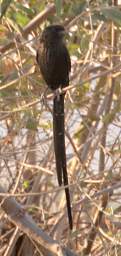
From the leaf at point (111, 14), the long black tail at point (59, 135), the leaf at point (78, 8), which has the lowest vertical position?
the long black tail at point (59, 135)

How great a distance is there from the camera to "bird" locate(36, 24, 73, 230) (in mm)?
2453

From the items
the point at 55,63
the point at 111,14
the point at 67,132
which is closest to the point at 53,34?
the point at 55,63

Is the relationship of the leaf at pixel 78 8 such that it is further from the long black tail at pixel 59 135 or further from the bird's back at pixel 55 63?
the long black tail at pixel 59 135

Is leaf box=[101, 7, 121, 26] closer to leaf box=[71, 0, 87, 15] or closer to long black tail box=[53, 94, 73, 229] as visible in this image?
leaf box=[71, 0, 87, 15]

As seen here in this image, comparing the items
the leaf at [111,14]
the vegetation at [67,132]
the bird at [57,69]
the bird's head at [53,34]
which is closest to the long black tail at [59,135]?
the bird at [57,69]

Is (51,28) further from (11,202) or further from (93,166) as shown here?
(93,166)

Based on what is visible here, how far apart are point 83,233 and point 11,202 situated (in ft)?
3.20

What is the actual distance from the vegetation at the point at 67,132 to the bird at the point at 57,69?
53mm

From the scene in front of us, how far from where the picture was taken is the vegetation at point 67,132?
8.63 feet

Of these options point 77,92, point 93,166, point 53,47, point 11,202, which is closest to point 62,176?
point 11,202

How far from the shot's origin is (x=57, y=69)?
2666mm

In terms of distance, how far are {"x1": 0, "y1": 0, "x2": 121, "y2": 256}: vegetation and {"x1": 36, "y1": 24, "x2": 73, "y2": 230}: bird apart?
53 mm

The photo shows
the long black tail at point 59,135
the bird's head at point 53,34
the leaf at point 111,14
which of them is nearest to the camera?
the leaf at point 111,14

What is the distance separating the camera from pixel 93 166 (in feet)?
11.7
